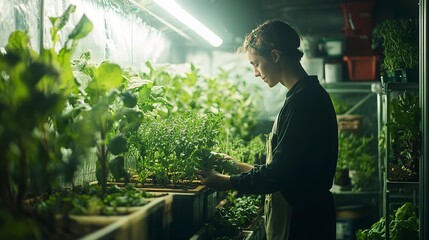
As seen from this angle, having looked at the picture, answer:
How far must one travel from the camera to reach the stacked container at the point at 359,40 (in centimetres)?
595

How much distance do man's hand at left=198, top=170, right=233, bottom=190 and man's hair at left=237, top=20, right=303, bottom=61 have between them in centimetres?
72

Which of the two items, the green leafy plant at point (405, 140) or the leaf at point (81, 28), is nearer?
the leaf at point (81, 28)

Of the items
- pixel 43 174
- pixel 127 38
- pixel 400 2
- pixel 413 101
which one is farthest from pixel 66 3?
pixel 400 2

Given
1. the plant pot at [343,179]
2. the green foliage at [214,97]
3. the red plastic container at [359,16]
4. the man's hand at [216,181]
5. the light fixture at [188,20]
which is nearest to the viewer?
the man's hand at [216,181]

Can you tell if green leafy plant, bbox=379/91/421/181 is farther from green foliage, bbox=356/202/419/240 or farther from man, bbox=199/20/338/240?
man, bbox=199/20/338/240

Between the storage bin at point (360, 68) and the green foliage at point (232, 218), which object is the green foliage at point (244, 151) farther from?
the storage bin at point (360, 68)

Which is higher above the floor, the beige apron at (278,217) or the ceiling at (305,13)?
the ceiling at (305,13)

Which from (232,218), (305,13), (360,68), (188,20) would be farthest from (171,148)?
(305,13)

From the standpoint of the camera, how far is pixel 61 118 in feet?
6.82

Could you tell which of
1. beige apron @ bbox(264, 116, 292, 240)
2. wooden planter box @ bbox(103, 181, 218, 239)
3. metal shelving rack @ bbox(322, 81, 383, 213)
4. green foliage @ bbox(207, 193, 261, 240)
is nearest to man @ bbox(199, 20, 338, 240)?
beige apron @ bbox(264, 116, 292, 240)

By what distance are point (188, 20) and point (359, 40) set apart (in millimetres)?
3110

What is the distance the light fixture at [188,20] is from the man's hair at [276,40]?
63 cm

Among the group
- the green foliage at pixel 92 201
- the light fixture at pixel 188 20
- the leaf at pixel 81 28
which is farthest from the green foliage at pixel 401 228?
the leaf at pixel 81 28

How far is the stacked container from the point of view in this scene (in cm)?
595
